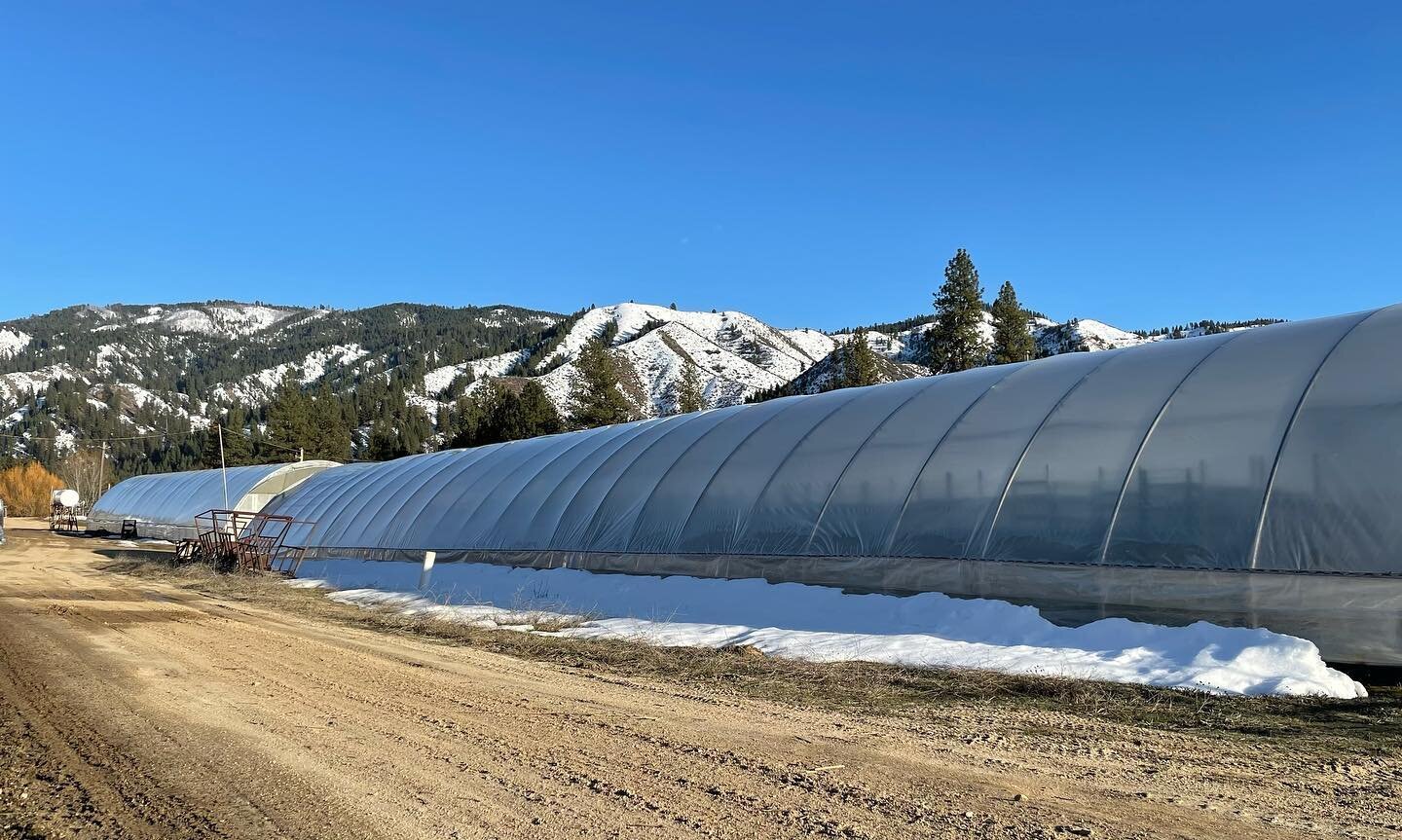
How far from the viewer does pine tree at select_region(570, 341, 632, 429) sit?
7044 centimetres

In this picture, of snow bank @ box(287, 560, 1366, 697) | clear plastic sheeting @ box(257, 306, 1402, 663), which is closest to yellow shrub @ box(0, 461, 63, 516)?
snow bank @ box(287, 560, 1366, 697)

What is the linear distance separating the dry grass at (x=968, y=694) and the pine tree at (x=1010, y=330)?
193ft

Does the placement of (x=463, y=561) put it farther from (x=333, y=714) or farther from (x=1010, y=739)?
(x=1010, y=739)

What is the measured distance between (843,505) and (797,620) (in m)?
2.91

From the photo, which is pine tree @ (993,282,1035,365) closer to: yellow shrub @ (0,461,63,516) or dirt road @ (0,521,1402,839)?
dirt road @ (0,521,1402,839)

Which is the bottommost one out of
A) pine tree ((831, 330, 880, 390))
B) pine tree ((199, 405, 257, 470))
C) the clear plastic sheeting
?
the clear plastic sheeting

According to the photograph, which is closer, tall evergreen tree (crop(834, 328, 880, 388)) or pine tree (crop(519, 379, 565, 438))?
tall evergreen tree (crop(834, 328, 880, 388))

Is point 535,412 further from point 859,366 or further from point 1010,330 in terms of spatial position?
point 1010,330

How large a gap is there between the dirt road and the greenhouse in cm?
3986

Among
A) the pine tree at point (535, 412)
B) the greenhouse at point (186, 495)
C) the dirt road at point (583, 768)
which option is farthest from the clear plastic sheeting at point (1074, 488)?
the pine tree at point (535, 412)

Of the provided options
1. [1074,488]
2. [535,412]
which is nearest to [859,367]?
[535,412]

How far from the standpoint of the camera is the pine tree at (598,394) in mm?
70438

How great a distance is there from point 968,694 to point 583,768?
4.69 m

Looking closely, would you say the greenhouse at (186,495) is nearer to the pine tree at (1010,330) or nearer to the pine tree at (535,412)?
the pine tree at (535,412)
